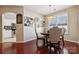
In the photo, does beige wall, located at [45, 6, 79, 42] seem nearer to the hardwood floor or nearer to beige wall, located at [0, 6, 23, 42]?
the hardwood floor

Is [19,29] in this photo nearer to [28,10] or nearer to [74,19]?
[28,10]

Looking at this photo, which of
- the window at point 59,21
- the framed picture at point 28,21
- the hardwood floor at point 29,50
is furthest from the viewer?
the window at point 59,21

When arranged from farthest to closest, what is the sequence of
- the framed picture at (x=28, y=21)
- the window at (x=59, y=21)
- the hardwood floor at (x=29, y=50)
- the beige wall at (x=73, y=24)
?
1. the window at (x=59, y=21)
2. the framed picture at (x=28, y=21)
3. the beige wall at (x=73, y=24)
4. the hardwood floor at (x=29, y=50)

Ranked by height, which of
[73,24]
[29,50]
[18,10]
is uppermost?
[18,10]

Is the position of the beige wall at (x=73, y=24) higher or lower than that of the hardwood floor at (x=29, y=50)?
higher

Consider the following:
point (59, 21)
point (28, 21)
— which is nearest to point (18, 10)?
point (28, 21)

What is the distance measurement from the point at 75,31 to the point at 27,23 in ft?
11.0

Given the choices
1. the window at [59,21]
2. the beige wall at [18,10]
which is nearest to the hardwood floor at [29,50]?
the beige wall at [18,10]

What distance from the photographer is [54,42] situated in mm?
5762

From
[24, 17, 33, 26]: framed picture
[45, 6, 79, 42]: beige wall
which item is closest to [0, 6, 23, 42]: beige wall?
[24, 17, 33, 26]: framed picture

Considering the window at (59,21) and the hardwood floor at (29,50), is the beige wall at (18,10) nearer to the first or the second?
the hardwood floor at (29,50)

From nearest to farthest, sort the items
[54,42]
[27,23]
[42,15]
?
[54,42]
[27,23]
[42,15]

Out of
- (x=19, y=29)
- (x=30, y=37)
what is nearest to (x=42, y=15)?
(x=30, y=37)

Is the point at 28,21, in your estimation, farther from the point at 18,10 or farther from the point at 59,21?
the point at 59,21
